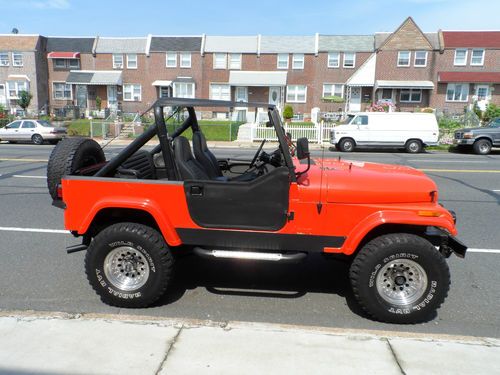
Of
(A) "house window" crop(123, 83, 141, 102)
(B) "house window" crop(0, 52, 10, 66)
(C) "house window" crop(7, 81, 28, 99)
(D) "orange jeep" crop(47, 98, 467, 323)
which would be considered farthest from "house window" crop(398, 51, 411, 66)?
(B) "house window" crop(0, 52, 10, 66)

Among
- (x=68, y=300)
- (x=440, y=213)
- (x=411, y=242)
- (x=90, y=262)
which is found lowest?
(x=68, y=300)

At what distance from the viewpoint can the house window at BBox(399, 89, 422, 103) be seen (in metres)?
38.3

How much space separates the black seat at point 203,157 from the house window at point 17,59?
46889mm

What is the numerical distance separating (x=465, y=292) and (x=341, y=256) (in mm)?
1523

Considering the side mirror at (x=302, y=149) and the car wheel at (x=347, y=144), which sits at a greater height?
the side mirror at (x=302, y=149)

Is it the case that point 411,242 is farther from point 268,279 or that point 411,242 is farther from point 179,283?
point 179,283

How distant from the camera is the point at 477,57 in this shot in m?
37.8

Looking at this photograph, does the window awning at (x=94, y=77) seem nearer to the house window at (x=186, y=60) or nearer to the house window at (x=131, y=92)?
the house window at (x=131, y=92)

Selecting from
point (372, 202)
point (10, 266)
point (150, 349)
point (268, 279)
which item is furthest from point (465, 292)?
point (10, 266)

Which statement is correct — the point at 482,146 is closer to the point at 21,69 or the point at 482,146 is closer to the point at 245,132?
the point at 245,132

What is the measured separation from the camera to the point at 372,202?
358 centimetres

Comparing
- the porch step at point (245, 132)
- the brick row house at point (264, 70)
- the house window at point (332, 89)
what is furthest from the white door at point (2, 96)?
the house window at point (332, 89)

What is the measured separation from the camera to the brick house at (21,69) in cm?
4316

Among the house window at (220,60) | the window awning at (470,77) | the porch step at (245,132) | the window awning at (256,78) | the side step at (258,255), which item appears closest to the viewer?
the side step at (258,255)
